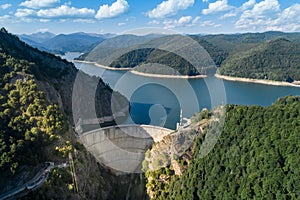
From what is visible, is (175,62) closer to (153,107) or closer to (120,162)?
(153,107)

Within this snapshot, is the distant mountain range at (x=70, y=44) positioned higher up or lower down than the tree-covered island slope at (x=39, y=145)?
higher up

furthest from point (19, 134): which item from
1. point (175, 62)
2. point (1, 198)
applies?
point (175, 62)

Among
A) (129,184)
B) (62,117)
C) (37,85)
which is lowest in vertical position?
(129,184)

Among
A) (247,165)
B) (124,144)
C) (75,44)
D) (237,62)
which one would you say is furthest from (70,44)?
(247,165)

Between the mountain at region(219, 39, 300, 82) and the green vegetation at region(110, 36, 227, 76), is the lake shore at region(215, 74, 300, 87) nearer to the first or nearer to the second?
the mountain at region(219, 39, 300, 82)

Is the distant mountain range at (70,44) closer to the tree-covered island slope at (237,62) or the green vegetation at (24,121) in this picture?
the tree-covered island slope at (237,62)

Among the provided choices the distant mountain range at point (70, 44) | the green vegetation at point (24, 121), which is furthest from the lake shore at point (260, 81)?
the green vegetation at point (24, 121)
